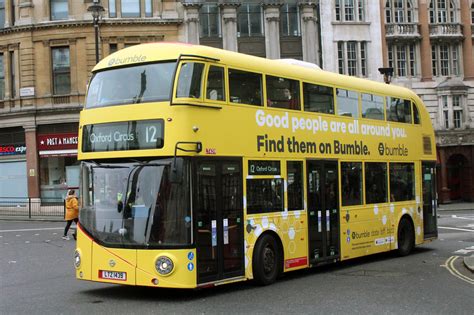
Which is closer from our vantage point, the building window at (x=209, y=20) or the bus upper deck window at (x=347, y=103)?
the bus upper deck window at (x=347, y=103)

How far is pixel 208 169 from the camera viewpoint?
10953 millimetres

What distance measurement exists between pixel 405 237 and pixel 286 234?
5.81m

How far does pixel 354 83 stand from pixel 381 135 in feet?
5.29

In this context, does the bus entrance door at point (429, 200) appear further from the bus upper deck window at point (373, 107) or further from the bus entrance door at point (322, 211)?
the bus entrance door at point (322, 211)

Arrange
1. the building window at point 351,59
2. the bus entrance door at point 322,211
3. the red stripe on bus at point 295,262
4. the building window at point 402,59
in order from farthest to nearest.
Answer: the building window at point 402,59, the building window at point 351,59, the bus entrance door at point 322,211, the red stripe on bus at point 295,262

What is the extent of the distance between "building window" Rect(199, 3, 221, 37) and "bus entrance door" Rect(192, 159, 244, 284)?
30.4m

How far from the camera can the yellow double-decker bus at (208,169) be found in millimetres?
10492

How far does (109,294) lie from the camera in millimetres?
11477

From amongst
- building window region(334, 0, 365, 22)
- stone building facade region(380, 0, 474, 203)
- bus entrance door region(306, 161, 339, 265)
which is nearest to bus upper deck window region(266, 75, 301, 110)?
bus entrance door region(306, 161, 339, 265)

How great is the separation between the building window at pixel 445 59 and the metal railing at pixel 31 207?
86.8ft

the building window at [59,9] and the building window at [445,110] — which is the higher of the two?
the building window at [59,9]

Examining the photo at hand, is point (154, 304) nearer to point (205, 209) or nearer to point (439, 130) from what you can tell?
point (205, 209)

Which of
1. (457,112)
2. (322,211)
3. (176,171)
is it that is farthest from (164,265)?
(457,112)

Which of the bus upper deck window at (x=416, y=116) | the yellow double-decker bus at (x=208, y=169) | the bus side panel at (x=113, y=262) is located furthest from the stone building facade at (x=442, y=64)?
the bus side panel at (x=113, y=262)
